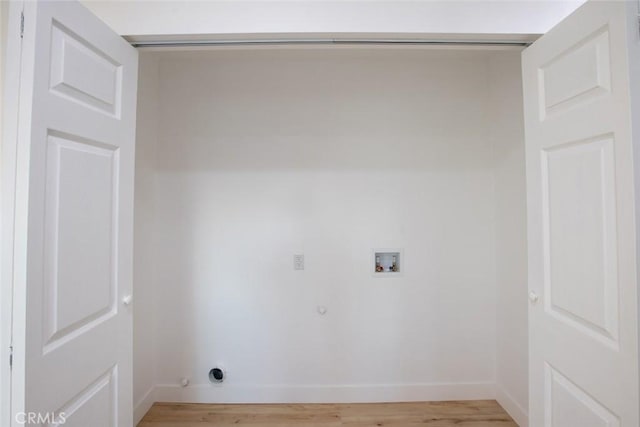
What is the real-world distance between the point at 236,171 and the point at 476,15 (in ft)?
5.47

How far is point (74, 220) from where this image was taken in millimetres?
955

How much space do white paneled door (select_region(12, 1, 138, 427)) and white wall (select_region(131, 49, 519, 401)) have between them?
886 mm

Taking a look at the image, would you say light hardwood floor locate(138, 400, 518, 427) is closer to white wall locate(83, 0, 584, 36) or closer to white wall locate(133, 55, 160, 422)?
white wall locate(133, 55, 160, 422)

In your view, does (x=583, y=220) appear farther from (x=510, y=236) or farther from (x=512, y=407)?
(x=512, y=407)

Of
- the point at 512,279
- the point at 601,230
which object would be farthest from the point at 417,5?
the point at 512,279

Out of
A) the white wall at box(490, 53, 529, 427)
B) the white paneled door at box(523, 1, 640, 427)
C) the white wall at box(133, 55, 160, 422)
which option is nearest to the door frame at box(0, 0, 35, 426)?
the white wall at box(133, 55, 160, 422)

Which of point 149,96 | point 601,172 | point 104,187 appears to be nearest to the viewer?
point 601,172

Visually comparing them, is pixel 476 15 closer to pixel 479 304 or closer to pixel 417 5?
pixel 417 5

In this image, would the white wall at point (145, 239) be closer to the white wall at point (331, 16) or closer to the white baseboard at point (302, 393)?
the white baseboard at point (302, 393)

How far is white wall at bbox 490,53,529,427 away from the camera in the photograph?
6.17 ft

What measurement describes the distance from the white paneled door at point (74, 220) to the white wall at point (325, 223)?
89cm

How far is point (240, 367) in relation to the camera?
2105 mm

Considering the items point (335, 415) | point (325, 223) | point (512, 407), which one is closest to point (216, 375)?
point (335, 415)
